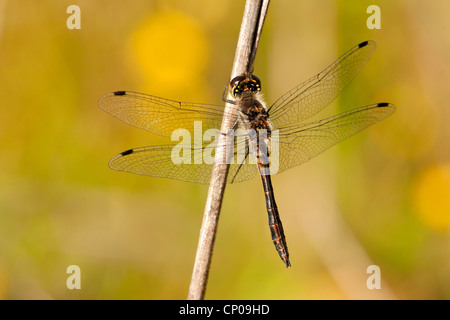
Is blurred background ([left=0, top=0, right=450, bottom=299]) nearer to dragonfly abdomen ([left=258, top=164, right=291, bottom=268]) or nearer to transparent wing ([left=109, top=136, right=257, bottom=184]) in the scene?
dragonfly abdomen ([left=258, top=164, right=291, bottom=268])

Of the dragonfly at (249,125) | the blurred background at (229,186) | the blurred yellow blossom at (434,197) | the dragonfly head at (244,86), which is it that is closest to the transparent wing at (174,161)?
the dragonfly at (249,125)

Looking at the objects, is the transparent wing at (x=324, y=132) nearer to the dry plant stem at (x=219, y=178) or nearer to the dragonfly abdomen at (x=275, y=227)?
the dragonfly abdomen at (x=275, y=227)

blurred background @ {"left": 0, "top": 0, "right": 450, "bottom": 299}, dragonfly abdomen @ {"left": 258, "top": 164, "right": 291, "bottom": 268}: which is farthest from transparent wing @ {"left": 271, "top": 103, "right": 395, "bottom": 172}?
blurred background @ {"left": 0, "top": 0, "right": 450, "bottom": 299}

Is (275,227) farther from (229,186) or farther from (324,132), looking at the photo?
(229,186)

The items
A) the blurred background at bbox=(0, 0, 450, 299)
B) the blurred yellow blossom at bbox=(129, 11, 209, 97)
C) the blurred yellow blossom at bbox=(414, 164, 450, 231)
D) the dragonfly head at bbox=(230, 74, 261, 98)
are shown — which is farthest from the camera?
the blurred yellow blossom at bbox=(129, 11, 209, 97)

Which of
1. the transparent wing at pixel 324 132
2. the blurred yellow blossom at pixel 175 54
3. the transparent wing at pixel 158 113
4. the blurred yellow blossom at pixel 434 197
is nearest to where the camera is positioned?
the transparent wing at pixel 158 113

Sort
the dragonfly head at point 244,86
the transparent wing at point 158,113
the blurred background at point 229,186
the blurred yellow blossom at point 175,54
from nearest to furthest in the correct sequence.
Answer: the dragonfly head at point 244,86 < the transparent wing at point 158,113 < the blurred background at point 229,186 < the blurred yellow blossom at point 175,54

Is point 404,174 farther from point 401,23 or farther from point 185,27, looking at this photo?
point 185,27

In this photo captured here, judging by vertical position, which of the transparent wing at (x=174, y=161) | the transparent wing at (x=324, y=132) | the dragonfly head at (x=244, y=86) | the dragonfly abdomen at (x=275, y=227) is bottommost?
the dragonfly abdomen at (x=275, y=227)
